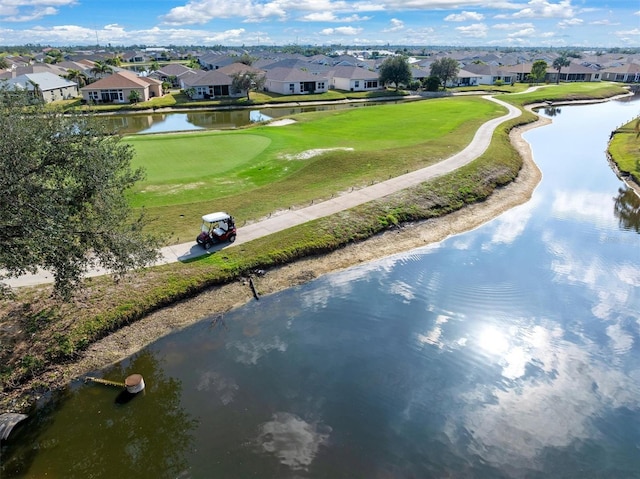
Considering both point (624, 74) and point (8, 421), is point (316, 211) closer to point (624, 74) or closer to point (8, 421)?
point (8, 421)

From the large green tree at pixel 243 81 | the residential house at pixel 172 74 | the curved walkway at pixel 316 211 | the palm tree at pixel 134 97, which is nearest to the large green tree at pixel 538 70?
the large green tree at pixel 243 81

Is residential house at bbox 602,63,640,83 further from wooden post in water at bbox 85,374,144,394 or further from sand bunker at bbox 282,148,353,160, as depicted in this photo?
wooden post in water at bbox 85,374,144,394

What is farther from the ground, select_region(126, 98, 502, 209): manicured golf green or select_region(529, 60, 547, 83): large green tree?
select_region(529, 60, 547, 83): large green tree

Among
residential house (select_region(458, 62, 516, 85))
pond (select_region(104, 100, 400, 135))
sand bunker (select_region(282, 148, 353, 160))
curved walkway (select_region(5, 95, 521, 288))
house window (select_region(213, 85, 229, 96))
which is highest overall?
residential house (select_region(458, 62, 516, 85))

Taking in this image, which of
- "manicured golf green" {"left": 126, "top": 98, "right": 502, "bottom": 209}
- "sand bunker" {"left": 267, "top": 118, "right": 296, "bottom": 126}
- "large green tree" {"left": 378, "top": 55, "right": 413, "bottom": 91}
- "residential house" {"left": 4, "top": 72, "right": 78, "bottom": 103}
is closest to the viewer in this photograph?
"manicured golf green" {"left": 126, "top": 98, "right": 502, "bottom": 209}

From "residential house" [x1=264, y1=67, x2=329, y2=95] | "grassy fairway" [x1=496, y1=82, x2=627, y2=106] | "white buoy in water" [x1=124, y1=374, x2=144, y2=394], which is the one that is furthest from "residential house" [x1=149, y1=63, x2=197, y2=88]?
"white buoy in water" [x1=124, y1=374, x2=144, y2=394]

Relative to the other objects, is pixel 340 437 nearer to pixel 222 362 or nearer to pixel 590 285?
pixel 222 362
